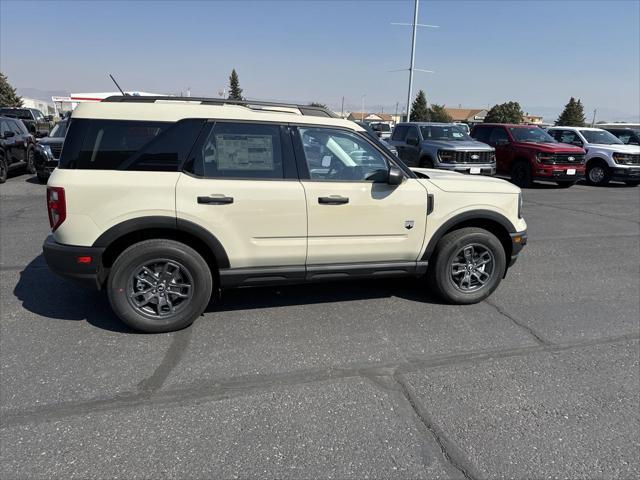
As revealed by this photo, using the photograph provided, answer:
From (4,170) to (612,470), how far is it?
14.2 m

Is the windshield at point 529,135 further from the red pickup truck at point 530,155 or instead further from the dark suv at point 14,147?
the dark suv at point 14,147

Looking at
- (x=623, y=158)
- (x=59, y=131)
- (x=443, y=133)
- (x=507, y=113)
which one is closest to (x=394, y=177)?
(x=443, y=133)

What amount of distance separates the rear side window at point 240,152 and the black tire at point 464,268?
175cm

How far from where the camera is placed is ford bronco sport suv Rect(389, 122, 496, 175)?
480 inches

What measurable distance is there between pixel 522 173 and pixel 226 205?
12455 mm

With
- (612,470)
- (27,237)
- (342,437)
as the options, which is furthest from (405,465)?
(27,237)

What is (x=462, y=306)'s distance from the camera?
4543 millimetres

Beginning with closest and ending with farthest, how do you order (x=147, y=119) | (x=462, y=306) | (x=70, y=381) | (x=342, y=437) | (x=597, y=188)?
(x=342, y=437) < (x=70, y=381) < (x=147, y=119) < (x=462, y=306) < (x=597, y=188)

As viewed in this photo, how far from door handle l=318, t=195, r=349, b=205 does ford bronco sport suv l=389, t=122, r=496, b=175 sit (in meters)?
8.84

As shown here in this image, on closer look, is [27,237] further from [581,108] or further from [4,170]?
[581,108]

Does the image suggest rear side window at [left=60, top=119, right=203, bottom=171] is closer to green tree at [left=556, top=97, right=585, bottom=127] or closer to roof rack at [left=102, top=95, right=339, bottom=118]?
roof rack at [left=102, top=95, right=339, bottom=118]

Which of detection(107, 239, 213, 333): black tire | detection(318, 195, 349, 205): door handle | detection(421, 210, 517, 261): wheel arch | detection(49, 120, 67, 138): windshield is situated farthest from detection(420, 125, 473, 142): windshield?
detection(107, 239, 213, 333): black tire

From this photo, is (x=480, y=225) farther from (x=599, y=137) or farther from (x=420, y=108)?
(x=420, y=108)

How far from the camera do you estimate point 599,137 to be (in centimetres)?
1565
